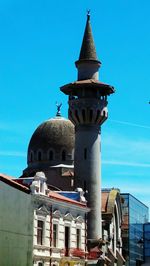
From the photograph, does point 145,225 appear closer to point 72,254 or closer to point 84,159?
point 84,159

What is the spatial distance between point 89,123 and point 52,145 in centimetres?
989

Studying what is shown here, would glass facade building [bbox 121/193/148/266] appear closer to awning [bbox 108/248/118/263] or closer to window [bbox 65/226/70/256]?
awning [bbox 108/248/118/263]

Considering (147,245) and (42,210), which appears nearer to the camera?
(42,210)

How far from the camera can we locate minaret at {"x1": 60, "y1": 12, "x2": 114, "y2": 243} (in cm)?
6056

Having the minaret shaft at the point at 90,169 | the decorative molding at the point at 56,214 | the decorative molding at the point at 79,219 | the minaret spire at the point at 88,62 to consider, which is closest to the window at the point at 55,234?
the decorative molding at the point at 56,214

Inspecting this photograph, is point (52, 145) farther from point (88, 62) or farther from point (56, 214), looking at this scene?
point (56, 214)

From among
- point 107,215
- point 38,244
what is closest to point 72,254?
point 38,244

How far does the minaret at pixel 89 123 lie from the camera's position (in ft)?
199

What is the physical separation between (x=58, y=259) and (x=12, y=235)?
8.21 meters

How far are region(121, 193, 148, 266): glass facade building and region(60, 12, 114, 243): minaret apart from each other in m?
20.9

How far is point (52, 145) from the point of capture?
232 feet

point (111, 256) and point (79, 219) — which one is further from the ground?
point (79, 219)

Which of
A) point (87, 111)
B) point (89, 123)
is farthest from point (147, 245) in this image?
point (87, 111)

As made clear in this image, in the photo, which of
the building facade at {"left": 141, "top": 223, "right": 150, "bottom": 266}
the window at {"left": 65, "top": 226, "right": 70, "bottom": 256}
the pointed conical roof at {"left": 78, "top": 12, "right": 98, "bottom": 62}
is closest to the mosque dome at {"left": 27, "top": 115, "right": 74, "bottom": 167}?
the pointed conical roof at {"left": 78, "top": 12, "right": 98, "bottom": 62}
